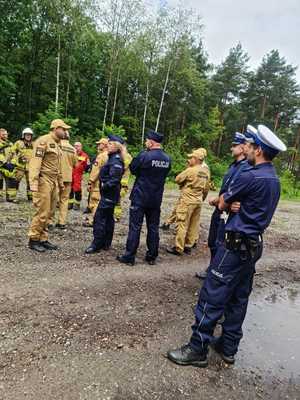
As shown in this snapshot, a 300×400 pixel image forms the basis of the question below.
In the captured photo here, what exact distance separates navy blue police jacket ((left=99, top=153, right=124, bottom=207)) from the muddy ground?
0.98 m

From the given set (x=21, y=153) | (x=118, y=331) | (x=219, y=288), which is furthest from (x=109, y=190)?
(x=21, y=153)

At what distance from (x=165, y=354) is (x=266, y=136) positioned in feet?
7.50

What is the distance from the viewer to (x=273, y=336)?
12.9ft

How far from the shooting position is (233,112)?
3881cm

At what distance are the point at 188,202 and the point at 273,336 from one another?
3.02 m

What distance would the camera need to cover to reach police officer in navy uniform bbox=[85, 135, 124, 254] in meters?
5.72

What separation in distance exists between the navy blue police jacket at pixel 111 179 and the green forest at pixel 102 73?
13.7 m

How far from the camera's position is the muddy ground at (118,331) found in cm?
276

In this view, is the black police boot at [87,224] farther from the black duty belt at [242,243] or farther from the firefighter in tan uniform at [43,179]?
the black duty belt at [242,243]

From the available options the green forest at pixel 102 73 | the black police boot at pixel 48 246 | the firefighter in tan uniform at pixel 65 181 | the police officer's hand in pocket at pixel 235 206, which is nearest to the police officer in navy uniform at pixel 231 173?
the police officer's hand in pocket at pixel 235 206

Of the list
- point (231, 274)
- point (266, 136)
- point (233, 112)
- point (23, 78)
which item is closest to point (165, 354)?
point (231, 274)

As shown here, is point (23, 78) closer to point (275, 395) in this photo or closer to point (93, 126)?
point (93, 126)

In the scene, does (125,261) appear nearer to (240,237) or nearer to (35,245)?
(35,245)

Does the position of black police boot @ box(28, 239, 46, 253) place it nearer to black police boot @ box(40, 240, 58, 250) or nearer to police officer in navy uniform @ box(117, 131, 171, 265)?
black police boot @ box(40, 240, 58, 250)
